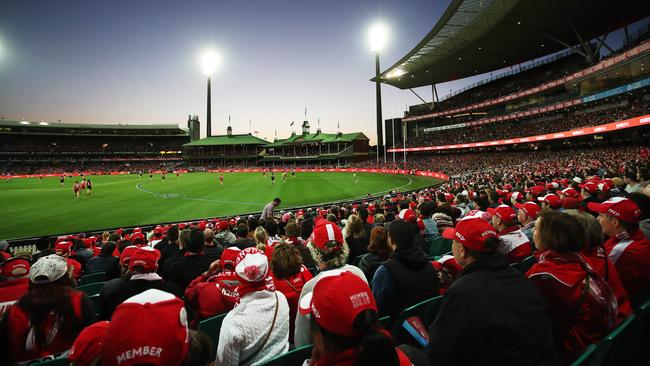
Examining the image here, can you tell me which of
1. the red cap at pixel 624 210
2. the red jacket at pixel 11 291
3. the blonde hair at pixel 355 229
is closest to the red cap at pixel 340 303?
the red jacket at pixel 11 291

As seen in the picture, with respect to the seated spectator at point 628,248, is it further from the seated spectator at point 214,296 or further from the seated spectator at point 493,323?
the seated spectator at point 214,296

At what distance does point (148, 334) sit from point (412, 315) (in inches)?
102

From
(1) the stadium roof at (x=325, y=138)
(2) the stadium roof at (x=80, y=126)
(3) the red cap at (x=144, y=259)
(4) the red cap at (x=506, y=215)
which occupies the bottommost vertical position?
(3) the red cap at (x=144, y=259)

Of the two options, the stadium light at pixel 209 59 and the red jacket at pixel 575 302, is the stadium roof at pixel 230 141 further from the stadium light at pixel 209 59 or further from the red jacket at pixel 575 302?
the red jacket at pixel 575 302

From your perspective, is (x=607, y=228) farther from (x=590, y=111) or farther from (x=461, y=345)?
(x=590, y=111)

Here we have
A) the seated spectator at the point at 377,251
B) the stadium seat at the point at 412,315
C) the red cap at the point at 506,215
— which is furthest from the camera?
the red cap at the point at 506,215

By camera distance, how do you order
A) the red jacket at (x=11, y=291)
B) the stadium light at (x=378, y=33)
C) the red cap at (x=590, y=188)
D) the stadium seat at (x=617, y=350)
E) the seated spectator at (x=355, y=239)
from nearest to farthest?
1. the stadium seat at (x=617, y=350)
2. the red jacket at (x=11, y=291)
3. the seated spectator at (x=355, y=239)
4. the red cap at (x=590, y=188)
5. the stadium light at (x=378, y=33)

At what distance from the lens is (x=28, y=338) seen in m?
2.96

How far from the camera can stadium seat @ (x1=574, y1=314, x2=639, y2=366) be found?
92.4 inches

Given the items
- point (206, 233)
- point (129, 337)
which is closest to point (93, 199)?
point (206, 233)

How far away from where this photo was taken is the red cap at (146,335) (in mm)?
1588

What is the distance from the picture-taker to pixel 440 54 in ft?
198

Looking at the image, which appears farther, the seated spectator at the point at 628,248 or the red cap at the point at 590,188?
the red cap at the point at 590,188

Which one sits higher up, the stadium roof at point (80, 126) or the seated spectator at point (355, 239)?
the stadium roof at point (80, 126)
